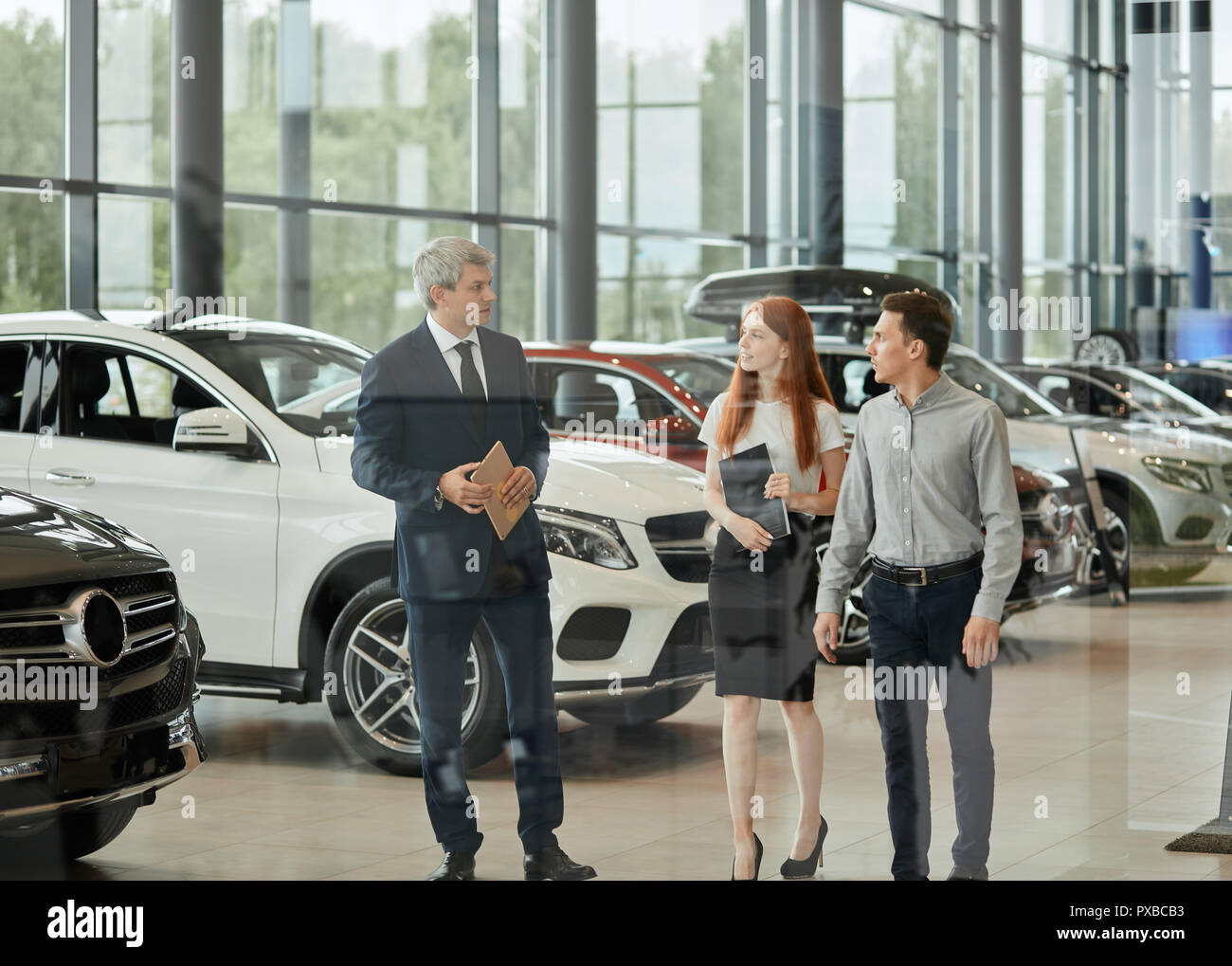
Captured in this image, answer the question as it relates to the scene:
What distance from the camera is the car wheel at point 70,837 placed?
17.5ft

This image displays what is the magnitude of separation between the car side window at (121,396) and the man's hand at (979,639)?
3063 mm

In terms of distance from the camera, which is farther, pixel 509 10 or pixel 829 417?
pixel 509 10

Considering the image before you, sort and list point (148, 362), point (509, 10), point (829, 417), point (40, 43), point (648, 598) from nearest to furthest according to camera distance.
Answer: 1. point (829, 417)
2. point (648, 598)
3. point (148, 362)
4. point (509, 10)
5. point (40, 43)

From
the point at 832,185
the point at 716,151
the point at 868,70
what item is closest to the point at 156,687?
the point at 716,151

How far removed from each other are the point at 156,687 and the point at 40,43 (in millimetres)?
4818

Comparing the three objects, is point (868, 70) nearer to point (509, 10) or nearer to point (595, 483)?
point (509, 10)

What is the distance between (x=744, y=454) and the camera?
4922 mm

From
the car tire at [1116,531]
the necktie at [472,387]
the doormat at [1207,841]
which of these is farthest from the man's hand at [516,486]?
the doormat at [1207,841]

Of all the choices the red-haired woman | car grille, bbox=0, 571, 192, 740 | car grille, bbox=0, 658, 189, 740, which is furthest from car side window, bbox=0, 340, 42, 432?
the red-haired woman

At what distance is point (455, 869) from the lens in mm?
5113

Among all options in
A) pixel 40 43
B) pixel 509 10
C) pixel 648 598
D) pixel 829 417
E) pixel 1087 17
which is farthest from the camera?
pixel 40 43

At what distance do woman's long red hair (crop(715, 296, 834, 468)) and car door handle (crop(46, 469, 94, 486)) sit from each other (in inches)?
92.4

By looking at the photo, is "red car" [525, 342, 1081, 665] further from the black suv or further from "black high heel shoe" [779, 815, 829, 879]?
the black suv
